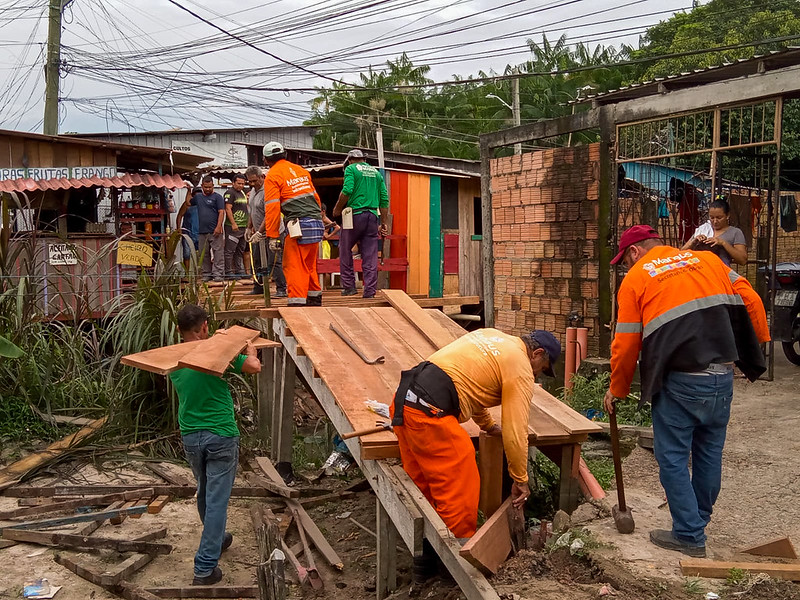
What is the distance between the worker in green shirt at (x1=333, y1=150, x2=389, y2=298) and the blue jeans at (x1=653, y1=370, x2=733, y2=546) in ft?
18.0

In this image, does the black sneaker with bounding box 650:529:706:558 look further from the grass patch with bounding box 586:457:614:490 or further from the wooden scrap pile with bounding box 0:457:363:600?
the wooden scrap pile with bounding box 0:457:363:600

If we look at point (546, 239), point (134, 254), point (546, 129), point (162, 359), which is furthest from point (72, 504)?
point (546, 129)

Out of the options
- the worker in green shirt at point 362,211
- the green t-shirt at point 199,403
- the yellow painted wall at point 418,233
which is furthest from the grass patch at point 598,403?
the yellow painted wall at point 418,233

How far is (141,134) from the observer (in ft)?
86.2

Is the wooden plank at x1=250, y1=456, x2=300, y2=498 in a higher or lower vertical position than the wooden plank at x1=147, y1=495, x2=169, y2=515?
lower

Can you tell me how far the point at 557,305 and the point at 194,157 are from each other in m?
7.27

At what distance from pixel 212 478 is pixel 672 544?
2.84m

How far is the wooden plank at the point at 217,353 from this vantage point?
14.9 feet

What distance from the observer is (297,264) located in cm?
850

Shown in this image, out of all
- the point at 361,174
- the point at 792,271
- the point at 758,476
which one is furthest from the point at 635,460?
the point at 361,174

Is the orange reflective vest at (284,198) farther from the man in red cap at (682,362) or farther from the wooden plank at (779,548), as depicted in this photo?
the wooden plank at (779,548)

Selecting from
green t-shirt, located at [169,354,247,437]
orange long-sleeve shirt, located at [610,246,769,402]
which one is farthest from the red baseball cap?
green t-shirt, located at [169,354,247,437]

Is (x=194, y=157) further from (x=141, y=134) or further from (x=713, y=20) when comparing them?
(x=713, y=20)

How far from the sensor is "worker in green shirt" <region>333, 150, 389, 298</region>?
358 inches
